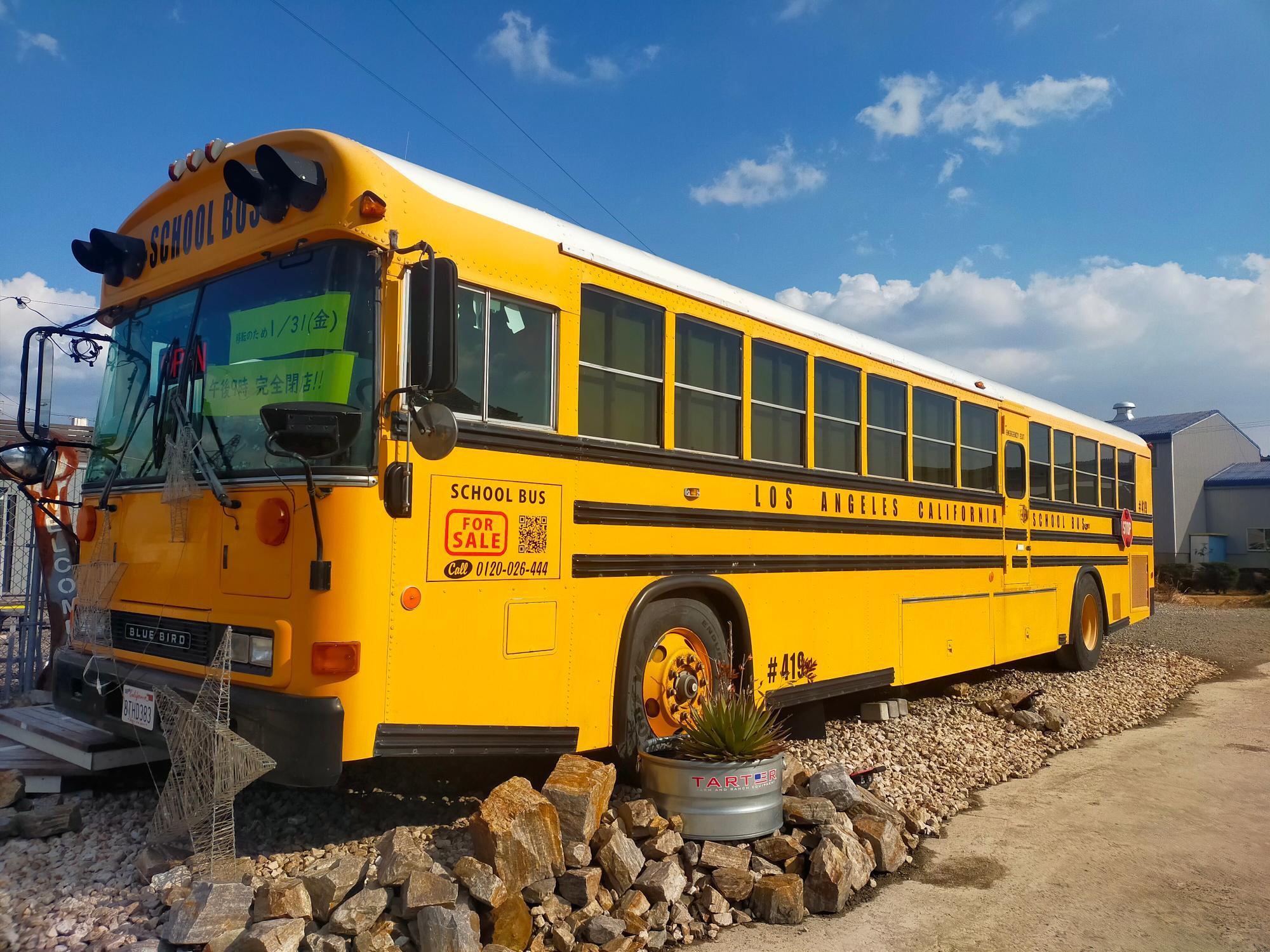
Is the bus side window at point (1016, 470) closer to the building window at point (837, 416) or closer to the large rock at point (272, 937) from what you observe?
the building window at point (837, 416)

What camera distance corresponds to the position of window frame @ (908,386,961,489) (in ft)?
23.8

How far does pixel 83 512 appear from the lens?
4.77 metres

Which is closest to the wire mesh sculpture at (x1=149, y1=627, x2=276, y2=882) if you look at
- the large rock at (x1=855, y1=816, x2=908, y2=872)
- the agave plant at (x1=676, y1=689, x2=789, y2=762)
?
the agave plant at (x1=676, y1=689, x2=789, y2=762)

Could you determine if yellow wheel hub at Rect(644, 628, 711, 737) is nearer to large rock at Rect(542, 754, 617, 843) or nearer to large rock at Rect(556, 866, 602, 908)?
large rock at Rect(542, 754, 617, 843)

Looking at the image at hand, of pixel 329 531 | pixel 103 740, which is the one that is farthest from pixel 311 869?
pixel 103 740

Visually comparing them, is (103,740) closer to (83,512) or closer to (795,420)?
(83,512)

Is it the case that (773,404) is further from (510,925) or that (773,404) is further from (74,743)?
(74,743)

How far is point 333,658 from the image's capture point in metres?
3.47

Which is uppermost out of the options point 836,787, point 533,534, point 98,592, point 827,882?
point 533,534

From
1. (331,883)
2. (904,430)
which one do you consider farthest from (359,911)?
(904,430)

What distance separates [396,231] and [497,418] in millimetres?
848

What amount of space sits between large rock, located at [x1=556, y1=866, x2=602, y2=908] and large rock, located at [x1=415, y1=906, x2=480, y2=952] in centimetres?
48

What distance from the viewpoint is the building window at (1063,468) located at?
980 centimetres

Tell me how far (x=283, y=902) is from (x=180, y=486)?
1.76 meters
